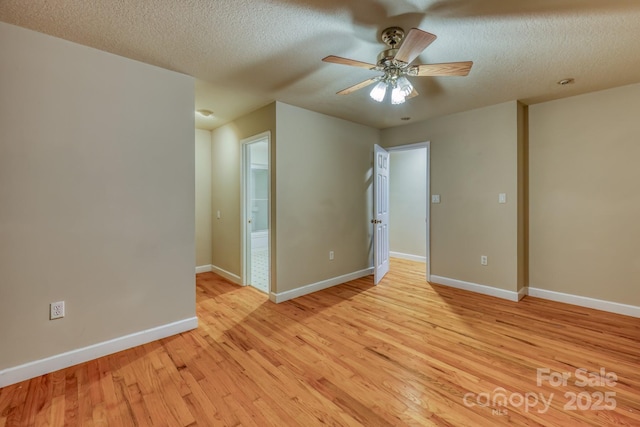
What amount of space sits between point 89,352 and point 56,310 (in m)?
0.41

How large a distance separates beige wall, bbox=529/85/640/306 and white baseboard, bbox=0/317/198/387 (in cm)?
412

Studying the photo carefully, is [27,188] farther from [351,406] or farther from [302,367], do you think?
[351,406]

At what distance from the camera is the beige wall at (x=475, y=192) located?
11.4 ft

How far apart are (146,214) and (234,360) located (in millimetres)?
1427

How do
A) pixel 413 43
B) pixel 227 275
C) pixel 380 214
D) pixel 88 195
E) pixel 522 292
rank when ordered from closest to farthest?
1. pixel 413 43
2. pixel 88 195
3. pixel 522 292
4. pixel 380 214
5. pixel 227 275

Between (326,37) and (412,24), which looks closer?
(412,24)

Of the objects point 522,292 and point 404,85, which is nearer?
point 404,85

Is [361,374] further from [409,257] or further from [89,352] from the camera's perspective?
[409,257]

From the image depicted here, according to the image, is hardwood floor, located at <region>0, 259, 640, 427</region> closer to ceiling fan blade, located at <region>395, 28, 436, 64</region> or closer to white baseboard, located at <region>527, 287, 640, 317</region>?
white baseboard, located at <region>527, 287, 640, 317</region>

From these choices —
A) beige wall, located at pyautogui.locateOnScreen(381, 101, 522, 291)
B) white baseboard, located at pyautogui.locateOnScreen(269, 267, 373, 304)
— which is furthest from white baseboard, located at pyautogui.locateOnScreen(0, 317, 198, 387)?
beige wall, located at pyautogui.locateOnScreen(381, 101, 522, 291)

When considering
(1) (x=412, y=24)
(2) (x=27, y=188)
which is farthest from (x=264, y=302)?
(1) (x=412, y=24)

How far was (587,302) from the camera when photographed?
3223 mm

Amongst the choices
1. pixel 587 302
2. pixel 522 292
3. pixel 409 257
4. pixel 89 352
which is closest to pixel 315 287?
pixel 89 352

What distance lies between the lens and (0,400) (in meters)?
1.77
